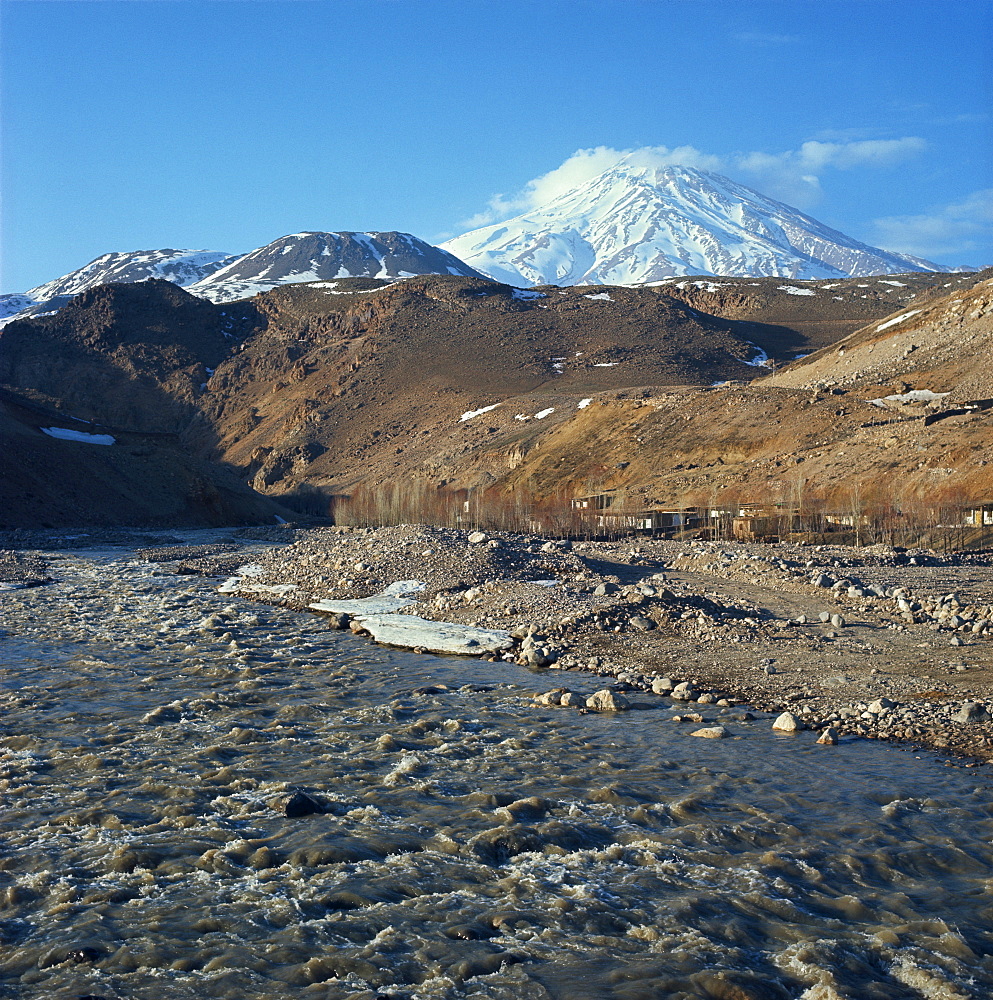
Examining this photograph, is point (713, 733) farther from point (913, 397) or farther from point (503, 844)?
point (913, 397)

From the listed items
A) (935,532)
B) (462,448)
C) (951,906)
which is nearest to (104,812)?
(951,906)

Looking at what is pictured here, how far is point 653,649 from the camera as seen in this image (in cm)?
1442

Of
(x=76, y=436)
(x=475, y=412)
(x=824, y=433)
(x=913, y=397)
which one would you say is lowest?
(x=76, y=436)

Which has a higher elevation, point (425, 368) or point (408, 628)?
point (425, 368)

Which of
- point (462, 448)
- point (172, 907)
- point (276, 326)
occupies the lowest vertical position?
point (172, 907)

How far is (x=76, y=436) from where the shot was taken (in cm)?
6216

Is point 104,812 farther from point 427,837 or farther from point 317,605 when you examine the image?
point 317,605

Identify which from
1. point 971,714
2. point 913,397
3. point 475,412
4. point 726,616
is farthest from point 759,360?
point 971,714

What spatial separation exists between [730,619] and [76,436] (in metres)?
58.0

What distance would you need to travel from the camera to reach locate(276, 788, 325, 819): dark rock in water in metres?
7.84

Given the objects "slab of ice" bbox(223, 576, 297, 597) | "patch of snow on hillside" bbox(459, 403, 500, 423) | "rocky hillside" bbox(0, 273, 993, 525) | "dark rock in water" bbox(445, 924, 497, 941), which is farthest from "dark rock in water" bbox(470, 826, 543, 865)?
"patch of snow on hillside" bbox(459, 403, 500, 423)

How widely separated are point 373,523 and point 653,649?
42.7 m

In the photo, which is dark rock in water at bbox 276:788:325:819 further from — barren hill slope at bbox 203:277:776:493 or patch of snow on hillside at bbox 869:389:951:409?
barren hill slope at bbox 203:277:776:493

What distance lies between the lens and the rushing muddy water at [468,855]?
5520 mm
